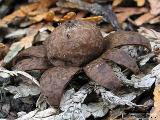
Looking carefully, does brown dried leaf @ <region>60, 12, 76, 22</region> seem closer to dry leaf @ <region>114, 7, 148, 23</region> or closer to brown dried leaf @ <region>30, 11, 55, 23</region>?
brown dried leaf @ <region>30, 11, 55, 23</region>

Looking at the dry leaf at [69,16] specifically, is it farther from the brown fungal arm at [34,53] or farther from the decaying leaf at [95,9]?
the brown fungal arm at [34,53]

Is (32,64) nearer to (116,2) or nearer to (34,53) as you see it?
(34,53)

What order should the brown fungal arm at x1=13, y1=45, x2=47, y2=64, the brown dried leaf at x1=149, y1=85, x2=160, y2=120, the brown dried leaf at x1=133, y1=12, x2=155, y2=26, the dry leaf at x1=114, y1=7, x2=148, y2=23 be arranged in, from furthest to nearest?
the dry leaf at x1=114, y1=7, x2=148, y2=23 → the brown dried leaf at x1=133, y1=12, x2=155, y2=26 → the brown fungal arm at x1=13, y1=45, x2=47, y2=64 → the brown dried leaf at x1=149, y1=85, x2=160, y2=120

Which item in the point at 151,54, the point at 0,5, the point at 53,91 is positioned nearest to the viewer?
the point at 53,91

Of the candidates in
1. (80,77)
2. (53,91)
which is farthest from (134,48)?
(53,91)

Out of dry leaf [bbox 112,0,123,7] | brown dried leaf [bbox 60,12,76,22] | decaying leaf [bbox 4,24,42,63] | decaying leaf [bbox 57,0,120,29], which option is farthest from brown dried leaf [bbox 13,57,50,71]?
dry leaf [bbox 112,0,123,7]

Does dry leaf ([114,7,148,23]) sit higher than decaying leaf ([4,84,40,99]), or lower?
higher

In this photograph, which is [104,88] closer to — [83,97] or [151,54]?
[83,97]

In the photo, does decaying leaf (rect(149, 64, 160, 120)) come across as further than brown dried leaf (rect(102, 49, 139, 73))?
No
